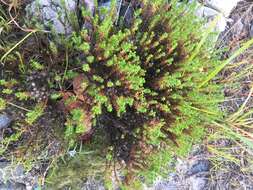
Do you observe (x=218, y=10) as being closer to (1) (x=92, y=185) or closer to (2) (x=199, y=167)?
(2) (x=199, y=167)

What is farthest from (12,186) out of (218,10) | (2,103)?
(218,10)

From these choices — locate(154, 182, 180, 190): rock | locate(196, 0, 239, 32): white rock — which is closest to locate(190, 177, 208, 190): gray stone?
locate(154, 182, 180, 190): rock

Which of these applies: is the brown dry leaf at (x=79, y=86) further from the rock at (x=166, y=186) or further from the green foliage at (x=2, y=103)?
the rock at (x=166, y=186)

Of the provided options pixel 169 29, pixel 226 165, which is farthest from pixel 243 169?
pixel 169 29

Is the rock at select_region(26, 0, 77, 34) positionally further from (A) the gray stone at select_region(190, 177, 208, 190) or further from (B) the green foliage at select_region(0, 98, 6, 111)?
(A) the gray stone at select_region(190, 177, 208, 190)

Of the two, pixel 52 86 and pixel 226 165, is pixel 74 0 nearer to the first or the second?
pixel 52 86

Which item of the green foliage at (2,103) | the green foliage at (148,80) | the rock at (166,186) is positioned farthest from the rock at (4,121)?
the rock at (166,186)

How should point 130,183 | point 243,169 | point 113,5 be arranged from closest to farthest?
point 113,5 < point 130,183 < point 243,169

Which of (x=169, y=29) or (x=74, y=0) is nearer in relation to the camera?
(x=169, y=29)
